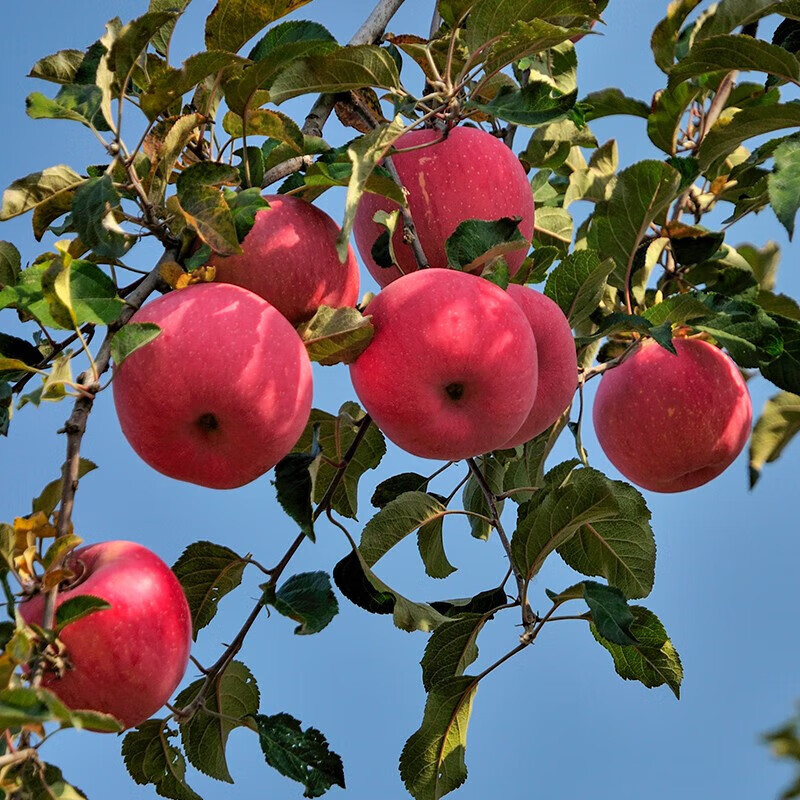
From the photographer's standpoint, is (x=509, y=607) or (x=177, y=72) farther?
(x=509, y=607)

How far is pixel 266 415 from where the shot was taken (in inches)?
60.8

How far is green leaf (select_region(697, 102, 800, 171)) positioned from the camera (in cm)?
213

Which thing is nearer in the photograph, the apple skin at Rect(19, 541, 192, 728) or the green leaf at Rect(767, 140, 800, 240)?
the apple skin at Rect(19, 541, 192, 728)

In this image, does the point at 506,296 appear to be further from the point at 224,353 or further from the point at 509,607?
the point at 509,607

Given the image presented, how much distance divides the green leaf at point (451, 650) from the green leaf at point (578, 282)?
63 cm

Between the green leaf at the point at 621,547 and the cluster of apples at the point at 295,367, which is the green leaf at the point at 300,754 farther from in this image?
the green leaf at the point at 621,547

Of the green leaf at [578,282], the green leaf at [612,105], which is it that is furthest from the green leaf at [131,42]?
the green leaf at [612,105]

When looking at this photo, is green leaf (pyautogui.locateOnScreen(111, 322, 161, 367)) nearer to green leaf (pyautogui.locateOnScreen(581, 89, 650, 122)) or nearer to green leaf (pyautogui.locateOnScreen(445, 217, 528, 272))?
green leaf (pyautogui.locateOnScreen(445, 217, 528, 272))

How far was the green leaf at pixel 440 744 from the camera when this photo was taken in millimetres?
2092

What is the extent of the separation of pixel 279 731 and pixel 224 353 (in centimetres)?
65

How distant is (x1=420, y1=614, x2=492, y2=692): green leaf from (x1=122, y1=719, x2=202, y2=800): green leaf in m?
0.50

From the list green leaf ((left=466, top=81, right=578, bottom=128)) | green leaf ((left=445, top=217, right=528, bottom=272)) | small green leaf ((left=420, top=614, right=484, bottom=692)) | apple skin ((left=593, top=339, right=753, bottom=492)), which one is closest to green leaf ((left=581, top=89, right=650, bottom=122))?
apple skin ((left=593, top=339, right=753, bottom=492))

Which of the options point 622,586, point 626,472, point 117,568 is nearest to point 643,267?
point 626,472

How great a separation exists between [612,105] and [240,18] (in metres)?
1.13
